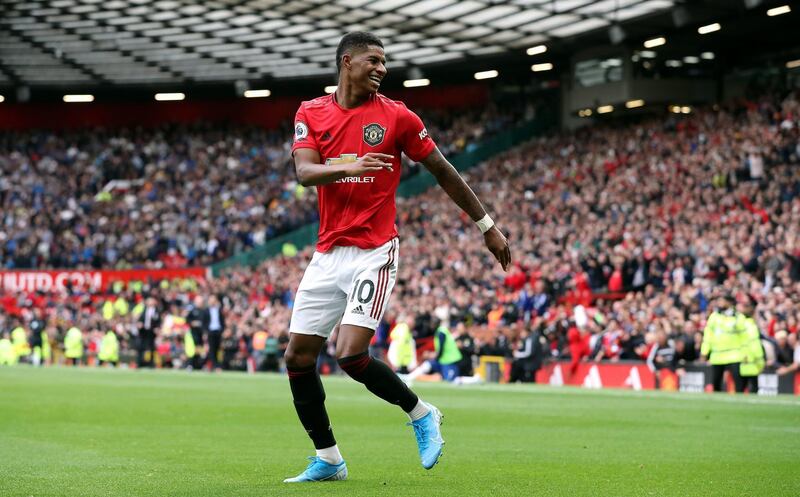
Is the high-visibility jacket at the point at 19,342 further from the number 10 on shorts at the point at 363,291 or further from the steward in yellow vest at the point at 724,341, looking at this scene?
the number 10 on shorts at the point at 363,291

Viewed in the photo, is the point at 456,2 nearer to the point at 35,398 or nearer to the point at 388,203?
the point at 35,398

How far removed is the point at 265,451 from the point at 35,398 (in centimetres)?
819

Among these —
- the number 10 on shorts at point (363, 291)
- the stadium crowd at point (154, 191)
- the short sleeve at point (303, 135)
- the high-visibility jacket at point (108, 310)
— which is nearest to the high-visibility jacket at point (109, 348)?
the high-visibility jacket at point (108, 310)

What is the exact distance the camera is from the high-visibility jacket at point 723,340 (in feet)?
64.7

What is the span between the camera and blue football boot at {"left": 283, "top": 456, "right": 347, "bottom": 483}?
658cm

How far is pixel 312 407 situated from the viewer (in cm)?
675

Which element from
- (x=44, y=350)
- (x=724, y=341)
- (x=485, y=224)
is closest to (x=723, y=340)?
(x=724, y=341)

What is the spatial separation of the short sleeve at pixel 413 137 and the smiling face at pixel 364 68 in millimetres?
247

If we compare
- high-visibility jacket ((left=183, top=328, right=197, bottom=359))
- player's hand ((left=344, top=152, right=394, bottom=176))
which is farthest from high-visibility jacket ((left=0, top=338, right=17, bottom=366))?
player's hand ((left=344, top=152, right=394, bottom=176))

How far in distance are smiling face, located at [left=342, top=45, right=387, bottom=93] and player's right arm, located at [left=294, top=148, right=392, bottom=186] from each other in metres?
0.45

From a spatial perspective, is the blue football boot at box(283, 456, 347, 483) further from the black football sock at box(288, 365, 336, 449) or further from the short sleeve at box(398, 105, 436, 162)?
the short sleeve at box(398, 105, 436, 162)

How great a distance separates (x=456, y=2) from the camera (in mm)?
36531

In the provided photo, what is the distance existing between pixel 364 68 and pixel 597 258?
24.6 metres

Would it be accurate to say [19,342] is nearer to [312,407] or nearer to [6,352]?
[6,352]
